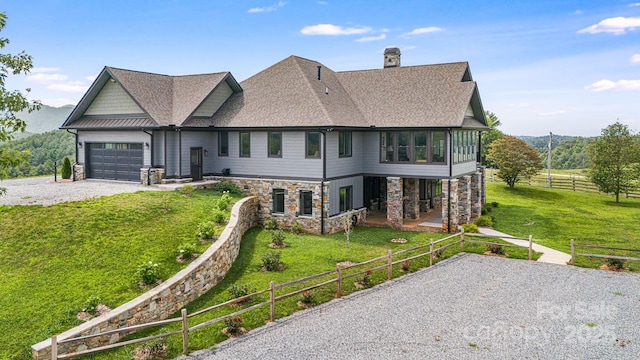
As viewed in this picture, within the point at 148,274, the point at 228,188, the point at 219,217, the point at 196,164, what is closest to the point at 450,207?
the point at 228,188

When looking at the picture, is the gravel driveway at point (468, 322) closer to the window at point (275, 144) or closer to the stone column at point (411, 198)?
the stone column at point (411, 198)

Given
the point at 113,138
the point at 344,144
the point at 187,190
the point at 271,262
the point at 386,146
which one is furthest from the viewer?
the point at 113,138

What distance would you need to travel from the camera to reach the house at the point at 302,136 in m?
24.5

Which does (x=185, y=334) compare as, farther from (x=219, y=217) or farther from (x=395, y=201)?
(x=395, y=201)

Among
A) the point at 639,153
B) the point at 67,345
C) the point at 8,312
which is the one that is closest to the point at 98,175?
the point at 8,312

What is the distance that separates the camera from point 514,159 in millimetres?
39938

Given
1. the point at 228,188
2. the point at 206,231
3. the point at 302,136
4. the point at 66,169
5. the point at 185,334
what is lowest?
the point at 185,334

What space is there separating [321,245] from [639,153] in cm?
2705

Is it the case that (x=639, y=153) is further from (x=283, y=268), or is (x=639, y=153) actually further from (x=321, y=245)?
(x=283, y=268)

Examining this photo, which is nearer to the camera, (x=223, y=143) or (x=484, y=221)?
(x=484, y=221)

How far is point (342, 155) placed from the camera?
83.0ft

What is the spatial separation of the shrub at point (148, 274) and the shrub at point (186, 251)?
5.17ft

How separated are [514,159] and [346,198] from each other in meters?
20.7

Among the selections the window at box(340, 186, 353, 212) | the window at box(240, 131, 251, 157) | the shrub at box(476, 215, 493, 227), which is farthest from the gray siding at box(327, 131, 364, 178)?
the shrub at box(476, 215, 493, 227)
